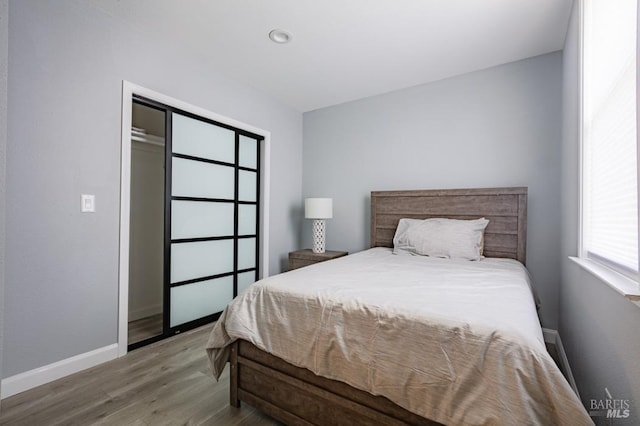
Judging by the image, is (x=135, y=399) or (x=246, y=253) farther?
(x=246, y=253)

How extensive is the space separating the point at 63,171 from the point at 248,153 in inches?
69.2

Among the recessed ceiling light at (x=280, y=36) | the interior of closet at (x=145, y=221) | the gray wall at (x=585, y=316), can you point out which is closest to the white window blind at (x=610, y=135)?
the gray wall at (x=585, y=316)

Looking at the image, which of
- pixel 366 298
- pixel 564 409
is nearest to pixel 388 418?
pixel 366 298

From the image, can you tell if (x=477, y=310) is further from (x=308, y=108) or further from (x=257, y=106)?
(x=308, y=108)

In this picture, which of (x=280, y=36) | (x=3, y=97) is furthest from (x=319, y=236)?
(x=3, y=97)

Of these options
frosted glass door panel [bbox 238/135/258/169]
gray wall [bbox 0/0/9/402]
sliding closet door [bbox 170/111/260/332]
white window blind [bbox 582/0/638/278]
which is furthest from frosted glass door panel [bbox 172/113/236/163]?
white window blind [bbox 582/0/638/278]

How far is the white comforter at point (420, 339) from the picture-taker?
874mm

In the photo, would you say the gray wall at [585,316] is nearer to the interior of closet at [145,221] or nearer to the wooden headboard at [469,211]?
the wooden headboard at [469,211]

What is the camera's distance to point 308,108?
12.9 ft

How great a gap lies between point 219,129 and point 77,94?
47.7 inches

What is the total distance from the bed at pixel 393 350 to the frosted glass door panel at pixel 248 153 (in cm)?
187

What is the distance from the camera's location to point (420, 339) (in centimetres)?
106

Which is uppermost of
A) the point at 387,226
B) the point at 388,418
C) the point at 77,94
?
the point at 77,94

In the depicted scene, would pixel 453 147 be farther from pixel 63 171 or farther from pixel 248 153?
pixel 63 171
